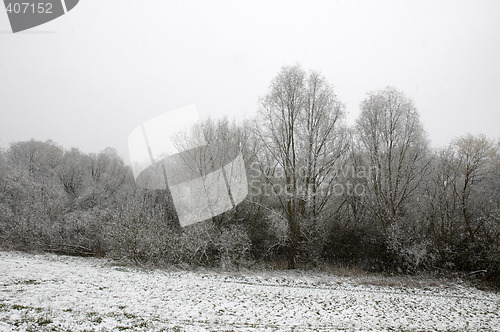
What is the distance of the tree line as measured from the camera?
19.9 m

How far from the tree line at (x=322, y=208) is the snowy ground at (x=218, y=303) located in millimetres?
3971

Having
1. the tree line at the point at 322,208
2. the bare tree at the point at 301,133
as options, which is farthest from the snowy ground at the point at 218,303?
the bare tree at the point at 301,133

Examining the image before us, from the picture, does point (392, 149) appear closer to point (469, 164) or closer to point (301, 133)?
point (469, 164)

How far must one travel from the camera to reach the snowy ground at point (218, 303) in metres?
7.89

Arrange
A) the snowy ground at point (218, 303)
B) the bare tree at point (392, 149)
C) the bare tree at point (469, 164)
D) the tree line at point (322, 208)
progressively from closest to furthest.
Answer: the snowy ground at point (218, 303)
the tree line at point (322, 208)
the bare tree at point (469, 164)
the bare tree at point (392, 149)

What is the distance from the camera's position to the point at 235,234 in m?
20.8

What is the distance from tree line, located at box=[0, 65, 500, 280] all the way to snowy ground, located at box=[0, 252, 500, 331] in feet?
13.0

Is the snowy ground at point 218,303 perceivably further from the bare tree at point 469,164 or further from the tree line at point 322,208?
the bare tree at point 469,164

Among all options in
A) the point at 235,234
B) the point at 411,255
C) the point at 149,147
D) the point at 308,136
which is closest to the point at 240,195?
the point at 235,234

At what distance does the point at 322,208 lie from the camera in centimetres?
2255

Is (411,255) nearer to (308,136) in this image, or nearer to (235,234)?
(308,136)

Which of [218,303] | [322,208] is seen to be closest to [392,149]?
[322,208]

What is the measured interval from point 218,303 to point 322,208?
13845 mm

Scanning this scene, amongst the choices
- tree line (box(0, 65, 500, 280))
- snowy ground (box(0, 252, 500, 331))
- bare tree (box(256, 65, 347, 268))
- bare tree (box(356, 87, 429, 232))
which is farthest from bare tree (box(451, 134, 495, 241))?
bare tree (box(256, 65, 347, 268))
